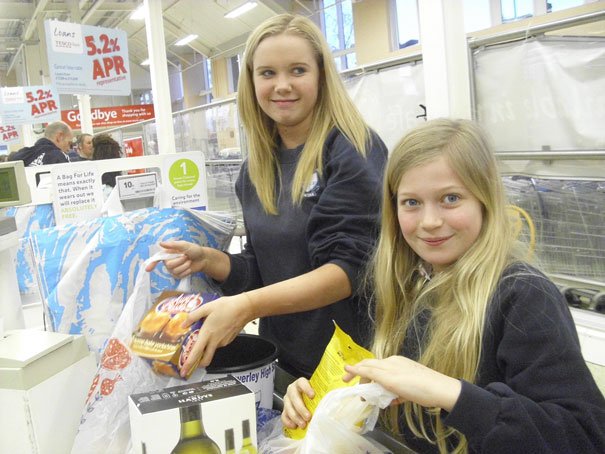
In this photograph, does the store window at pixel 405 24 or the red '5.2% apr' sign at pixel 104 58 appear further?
the store window at pixel 405 24

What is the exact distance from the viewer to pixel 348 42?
454 inches

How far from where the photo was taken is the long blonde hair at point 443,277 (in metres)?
0.94

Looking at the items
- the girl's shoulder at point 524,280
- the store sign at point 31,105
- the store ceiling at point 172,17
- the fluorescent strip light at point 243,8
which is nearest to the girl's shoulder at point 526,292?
the girl's shoulder at point 524,280

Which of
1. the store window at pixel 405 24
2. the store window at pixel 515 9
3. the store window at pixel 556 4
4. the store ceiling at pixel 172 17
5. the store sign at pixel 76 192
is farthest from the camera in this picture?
the store ceiling at pixel 172 17

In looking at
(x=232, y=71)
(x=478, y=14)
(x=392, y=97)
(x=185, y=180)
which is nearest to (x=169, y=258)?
(x=185, y=180)

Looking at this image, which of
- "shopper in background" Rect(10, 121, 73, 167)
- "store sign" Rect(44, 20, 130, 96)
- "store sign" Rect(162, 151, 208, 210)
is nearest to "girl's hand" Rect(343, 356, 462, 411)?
"store sign" Rect(162, 151, 208, 210)

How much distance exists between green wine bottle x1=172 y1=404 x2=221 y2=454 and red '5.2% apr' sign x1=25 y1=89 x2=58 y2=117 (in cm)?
875

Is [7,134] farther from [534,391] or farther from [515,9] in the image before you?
[534,391]

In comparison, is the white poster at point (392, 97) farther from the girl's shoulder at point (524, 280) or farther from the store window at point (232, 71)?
the store window at point (232, 71)

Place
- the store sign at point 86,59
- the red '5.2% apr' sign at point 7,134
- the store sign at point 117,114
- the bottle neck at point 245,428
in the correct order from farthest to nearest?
the store sign at point 117,114, the red '5.2% apr' sign at point 7,134, the store sign at point 86,59, the bottle neck at point 245,428

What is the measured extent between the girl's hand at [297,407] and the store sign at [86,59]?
13.3ft

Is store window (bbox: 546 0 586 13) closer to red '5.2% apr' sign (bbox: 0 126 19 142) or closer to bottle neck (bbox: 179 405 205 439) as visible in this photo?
bottle neck (bbox: 179 405 205 439)

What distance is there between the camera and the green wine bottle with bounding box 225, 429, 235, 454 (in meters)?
0.88

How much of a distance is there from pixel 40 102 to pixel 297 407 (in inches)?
349
